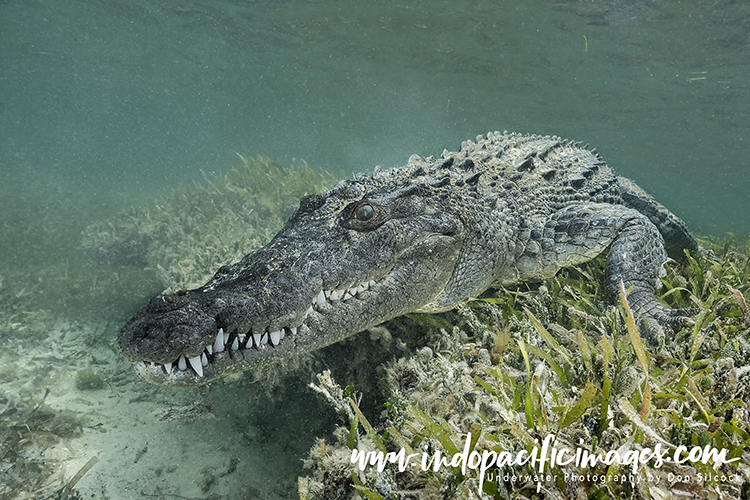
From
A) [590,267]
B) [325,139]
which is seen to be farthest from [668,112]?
[325,139]

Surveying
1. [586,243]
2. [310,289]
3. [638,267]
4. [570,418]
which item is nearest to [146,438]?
[310,289]

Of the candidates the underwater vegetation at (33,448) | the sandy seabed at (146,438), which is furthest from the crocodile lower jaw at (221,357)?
the underwater vegetation at (33,448)

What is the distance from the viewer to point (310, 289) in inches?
83.1

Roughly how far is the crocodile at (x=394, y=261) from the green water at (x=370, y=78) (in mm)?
3910

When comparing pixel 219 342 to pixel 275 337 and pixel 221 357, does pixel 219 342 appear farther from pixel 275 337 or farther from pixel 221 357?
pixel 275 337

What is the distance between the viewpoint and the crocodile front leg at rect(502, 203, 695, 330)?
297 cm

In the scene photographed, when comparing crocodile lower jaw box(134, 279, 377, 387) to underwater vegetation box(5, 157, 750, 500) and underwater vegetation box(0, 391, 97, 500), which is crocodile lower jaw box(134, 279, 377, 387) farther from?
underwater vegetation box(0, 391, 97, 500)

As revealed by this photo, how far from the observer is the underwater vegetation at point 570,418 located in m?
1.11

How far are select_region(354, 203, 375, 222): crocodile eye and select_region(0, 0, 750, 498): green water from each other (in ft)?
13.0

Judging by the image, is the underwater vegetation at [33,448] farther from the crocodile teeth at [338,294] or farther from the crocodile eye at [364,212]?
the crocodile eye at [364,212]

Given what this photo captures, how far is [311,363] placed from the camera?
2.99 meters

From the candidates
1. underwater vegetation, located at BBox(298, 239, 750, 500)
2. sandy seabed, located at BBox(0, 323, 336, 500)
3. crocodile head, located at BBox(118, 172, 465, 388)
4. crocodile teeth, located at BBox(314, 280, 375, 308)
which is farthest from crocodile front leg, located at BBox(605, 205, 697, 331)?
sandy seabed, located at BBox(0, 323, 336, 500)

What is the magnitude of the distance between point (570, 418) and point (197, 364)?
152 cm

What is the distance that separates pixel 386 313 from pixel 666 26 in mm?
22308
